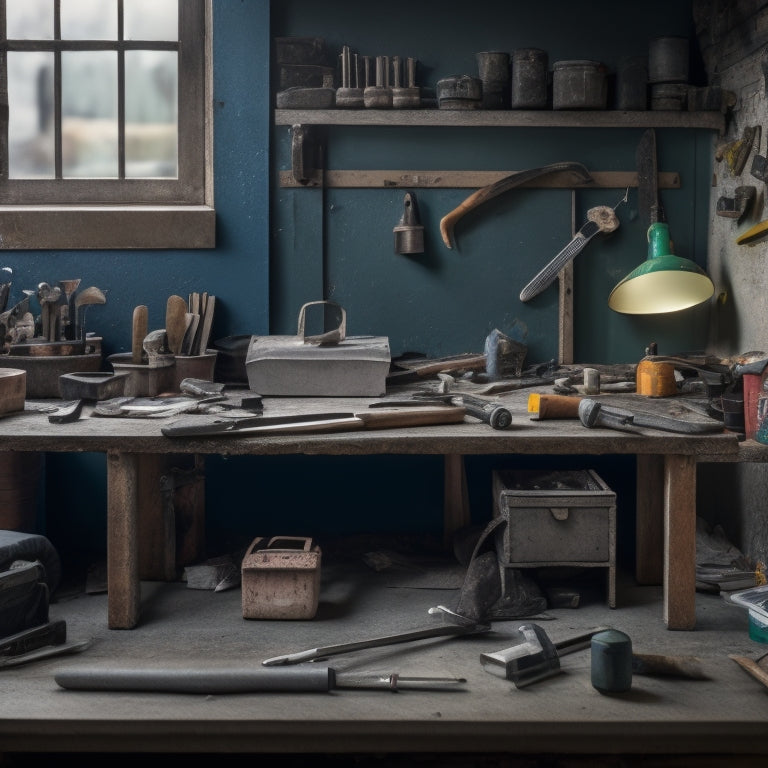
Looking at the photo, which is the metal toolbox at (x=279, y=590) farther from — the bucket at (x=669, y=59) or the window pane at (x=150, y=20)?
the bucket at (x=669, y=59)

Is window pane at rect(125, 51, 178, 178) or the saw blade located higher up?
window pane at rect(125, 51, 178, 178)

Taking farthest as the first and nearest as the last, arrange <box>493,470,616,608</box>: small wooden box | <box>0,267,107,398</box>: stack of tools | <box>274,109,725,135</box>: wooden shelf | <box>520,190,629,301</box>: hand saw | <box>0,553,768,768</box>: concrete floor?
<box>520,190,629,301</box>: hand saw → <box>274,109,725,135</box>: wooden shelf → <box>0,267,107,398</box>: stack of tools → <box>493,470,616,608</box>: small wooden box → <box>0,553,768,768</box>: concrete floor

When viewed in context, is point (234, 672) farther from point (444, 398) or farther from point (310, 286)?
point (310, 286)

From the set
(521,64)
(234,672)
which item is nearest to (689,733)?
(234,672)

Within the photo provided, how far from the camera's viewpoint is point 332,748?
2.80 m

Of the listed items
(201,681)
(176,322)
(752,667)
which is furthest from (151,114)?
(752,667)

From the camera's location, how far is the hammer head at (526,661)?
3.00 metres

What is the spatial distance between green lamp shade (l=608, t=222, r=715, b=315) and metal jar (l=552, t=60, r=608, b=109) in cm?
71

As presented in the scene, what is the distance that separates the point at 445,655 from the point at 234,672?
0.70 metres

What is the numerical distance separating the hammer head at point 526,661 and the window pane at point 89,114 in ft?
9.60

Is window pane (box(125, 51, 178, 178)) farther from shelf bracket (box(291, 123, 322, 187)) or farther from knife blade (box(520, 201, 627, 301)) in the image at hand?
knife blade (box(520, 201, 627, 301))

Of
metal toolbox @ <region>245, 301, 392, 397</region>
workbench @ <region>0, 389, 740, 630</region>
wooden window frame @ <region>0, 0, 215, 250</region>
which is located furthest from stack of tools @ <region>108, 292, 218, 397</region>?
wooden window frame @ <region>0, 0, 215, 250</region>

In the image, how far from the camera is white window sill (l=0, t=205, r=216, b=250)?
14.8 ft

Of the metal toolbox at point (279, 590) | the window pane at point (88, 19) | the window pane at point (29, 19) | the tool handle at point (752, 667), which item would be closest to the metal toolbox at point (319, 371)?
the metal toolbox at point (279, 590)
